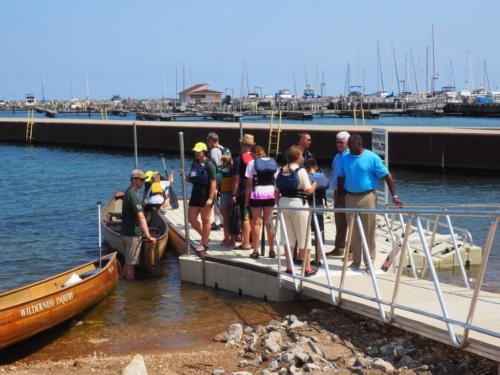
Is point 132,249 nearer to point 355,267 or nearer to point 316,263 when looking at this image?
point 316,263

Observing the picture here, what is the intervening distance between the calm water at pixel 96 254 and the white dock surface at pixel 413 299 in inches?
24.1

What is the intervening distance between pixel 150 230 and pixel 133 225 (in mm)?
2393

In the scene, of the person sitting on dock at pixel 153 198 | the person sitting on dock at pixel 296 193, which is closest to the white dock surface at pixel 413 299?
the person sitting on dock at pixel 296 193

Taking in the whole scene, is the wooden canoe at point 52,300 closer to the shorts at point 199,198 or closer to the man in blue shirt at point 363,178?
the shorts at point 199,198

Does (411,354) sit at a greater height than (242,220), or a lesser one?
lesser

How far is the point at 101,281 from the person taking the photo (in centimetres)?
1108

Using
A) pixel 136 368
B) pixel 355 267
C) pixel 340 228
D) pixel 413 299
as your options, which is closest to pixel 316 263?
pixel 355 267

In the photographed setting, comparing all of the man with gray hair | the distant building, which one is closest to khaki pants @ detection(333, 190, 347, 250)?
the man with gray hair

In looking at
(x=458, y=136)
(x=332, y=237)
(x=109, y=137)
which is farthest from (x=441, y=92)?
(x=332, y=237)

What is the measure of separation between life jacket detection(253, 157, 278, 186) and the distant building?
14180 centimetres

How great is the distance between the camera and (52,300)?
31.6ft

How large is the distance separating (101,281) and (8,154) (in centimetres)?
4456

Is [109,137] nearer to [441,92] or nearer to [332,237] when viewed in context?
[332,237]

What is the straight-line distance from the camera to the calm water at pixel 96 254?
1002cm
